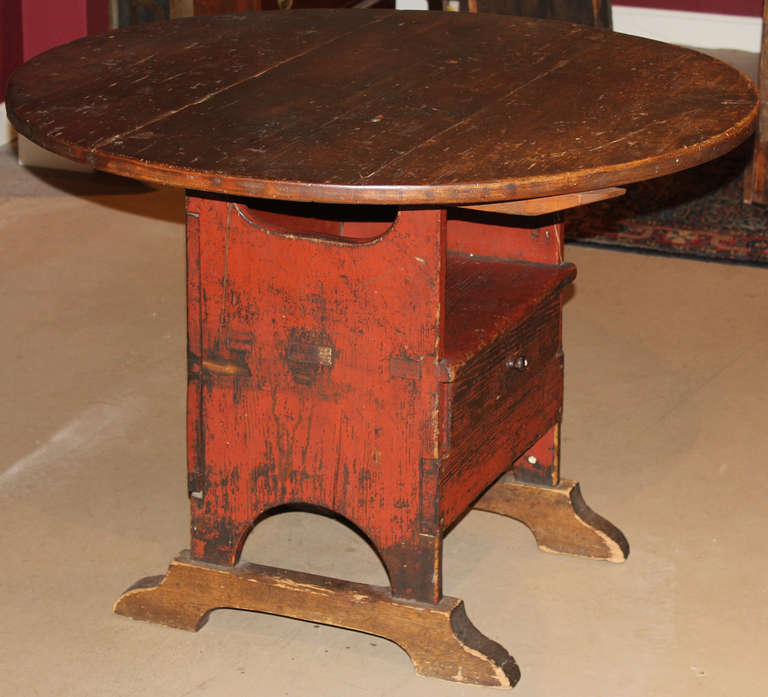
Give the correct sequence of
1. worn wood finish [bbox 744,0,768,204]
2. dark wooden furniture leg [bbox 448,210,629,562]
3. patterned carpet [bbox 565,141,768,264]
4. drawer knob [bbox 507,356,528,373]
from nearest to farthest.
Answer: drawer knob [bbox 507,356,528,373]
dark wooden furniture leg [bbox 448,210,629,562]
patterned carpet [bbox 565,141,768,264]
worn wood finish [bbox 744,0,768,204]

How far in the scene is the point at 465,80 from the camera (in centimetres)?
210

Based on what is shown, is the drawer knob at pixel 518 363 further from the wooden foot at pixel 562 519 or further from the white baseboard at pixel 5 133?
the white baseboard at pixel 5 133

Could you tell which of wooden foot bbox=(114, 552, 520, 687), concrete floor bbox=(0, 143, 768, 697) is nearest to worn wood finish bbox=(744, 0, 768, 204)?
concrete floor bbox=(0, 143, 768, 697)

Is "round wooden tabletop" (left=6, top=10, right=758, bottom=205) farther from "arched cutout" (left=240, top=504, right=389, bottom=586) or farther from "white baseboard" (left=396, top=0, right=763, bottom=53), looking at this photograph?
"white baseboard" (left=396, top=0, right=763, bottom=53)

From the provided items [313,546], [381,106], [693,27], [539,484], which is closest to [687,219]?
[539,484]

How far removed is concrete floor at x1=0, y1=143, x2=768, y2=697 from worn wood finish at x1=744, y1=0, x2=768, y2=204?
0.46m

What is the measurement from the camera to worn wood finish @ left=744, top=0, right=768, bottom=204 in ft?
12.8

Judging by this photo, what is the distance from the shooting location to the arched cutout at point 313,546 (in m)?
2.32

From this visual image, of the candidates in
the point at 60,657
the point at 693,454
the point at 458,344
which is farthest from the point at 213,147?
the point at 693,454

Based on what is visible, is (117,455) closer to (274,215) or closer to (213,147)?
(274,215)

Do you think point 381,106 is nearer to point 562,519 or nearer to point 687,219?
point 562,519

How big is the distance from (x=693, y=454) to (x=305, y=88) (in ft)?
3.60

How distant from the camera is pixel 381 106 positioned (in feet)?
6.41

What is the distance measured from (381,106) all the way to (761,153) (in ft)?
Result: 7.32
